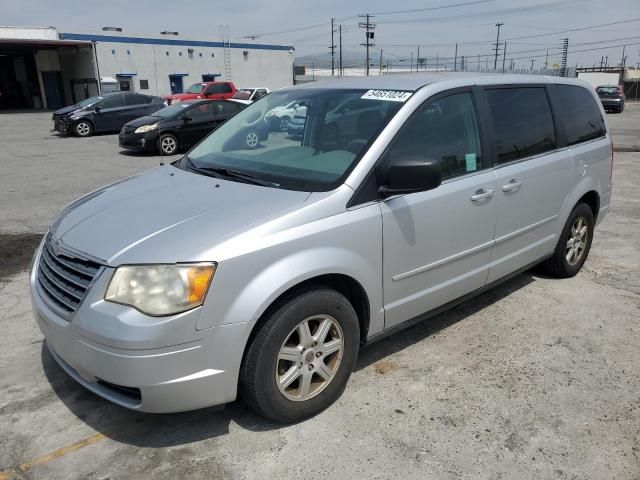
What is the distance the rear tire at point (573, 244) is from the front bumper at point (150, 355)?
332cm

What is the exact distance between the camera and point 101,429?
2.85 m

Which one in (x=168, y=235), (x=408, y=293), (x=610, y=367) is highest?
(x=168, y=235)

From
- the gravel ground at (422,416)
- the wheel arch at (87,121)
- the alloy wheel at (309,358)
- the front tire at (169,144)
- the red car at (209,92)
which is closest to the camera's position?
the gravel ground at (422,416)

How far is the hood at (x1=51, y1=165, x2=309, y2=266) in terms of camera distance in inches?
98.3

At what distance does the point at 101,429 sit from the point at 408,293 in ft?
6.13

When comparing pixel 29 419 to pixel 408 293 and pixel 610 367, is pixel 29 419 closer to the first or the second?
pixel 408 293

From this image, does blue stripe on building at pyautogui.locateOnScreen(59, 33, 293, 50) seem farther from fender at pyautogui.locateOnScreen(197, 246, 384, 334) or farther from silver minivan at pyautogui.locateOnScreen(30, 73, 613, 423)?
fender at pyautogui.locateOnScreen(197, 246, 384, 334)

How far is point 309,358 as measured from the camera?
2850 millimetres

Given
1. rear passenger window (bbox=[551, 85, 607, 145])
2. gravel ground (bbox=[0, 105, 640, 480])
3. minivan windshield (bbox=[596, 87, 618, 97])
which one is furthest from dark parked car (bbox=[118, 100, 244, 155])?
minivan windshield (bbox=[596, 87, 618, 97])

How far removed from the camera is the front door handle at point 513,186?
3.76 meters

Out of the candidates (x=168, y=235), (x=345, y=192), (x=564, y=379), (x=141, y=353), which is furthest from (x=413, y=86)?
(x=141, y=353)

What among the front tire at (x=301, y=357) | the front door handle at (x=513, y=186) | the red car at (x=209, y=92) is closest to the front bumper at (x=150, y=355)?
the front tire at (x=301, y=357)

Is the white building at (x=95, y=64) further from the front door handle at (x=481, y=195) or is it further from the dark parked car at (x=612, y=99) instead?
the front door handle at (x=481, y=195)

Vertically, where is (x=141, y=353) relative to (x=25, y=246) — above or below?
above
